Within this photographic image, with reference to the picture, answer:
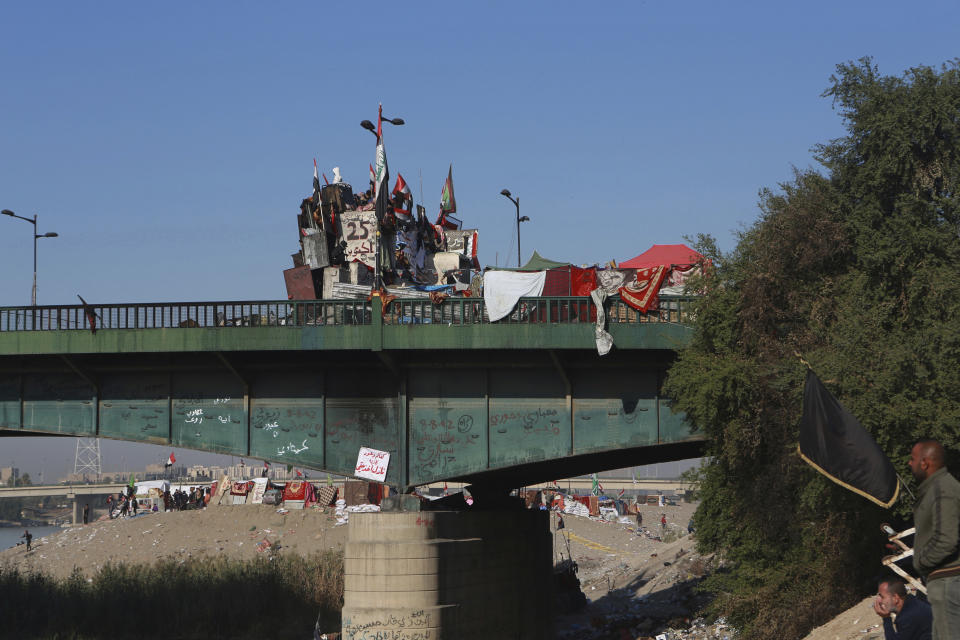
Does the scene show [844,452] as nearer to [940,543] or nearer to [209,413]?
[940,543]

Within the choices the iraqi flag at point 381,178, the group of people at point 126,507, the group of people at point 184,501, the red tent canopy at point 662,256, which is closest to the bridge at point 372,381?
the iraqi flag at point 381,178

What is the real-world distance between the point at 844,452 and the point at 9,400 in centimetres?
2562

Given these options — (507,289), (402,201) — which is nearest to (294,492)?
(402,201)

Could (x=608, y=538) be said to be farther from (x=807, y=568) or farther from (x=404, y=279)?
(x=807, y=568)

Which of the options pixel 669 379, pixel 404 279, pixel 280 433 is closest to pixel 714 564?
pixel 669 379

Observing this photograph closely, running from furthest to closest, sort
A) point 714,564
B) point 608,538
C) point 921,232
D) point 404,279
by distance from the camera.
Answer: point 608,538 < point 404,279 < point 714,564 < point 921,232

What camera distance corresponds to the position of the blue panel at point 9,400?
30531 mm

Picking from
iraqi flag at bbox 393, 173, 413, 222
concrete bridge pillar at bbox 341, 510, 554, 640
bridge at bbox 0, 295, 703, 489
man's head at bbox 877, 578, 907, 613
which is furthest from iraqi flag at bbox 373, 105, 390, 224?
man's head at bbox 877, 578, 907, 613

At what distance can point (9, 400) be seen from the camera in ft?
101

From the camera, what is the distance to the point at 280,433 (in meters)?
28.9

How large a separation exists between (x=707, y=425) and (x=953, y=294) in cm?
629

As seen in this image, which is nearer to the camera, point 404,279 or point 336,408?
point 336,408

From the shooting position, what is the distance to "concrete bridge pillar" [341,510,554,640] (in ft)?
84.9

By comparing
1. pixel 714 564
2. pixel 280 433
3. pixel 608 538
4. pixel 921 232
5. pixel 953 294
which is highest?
pixel 921 232
